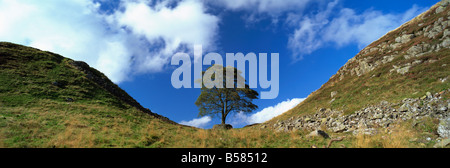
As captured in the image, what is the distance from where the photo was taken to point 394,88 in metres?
23.2

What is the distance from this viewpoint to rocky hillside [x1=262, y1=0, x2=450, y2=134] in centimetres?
1612

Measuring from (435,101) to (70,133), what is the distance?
1090 inches

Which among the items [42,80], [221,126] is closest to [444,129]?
[221,126]

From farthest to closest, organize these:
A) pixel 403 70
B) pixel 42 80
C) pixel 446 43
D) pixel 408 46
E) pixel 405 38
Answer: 1. pixel 405 38
2. pixel 408 46
3. pixel 42 80
4. pixel 446 43
5. pixel 403 70

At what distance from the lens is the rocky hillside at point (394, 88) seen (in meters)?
16.1

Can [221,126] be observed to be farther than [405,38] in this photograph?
No

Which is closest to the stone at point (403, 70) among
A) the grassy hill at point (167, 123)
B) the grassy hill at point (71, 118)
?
the grassy hill at point (167, 123)

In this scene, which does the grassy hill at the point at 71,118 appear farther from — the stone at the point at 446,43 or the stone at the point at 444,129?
the stone at the point at 446,43

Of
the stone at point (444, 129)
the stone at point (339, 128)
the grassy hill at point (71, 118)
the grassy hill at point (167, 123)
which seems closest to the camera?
the stone at point (444, 129)

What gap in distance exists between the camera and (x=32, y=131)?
14406 mm

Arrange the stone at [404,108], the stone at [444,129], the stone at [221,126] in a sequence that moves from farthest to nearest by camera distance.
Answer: the stone at [221,126], the stone at [404,108], the stone at [444,129]

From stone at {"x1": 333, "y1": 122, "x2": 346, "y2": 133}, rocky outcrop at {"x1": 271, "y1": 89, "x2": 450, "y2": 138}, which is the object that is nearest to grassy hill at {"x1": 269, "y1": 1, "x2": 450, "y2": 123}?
rocky outcrop at {"x1": 271, "y1": 89, "x2": 450, "y2": 138}

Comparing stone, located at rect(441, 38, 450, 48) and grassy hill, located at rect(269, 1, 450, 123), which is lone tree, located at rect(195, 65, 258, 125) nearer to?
grassy hill, located at rect(269, 1, 450, 123)

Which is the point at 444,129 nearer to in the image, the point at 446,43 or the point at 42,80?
the point at 446,43
